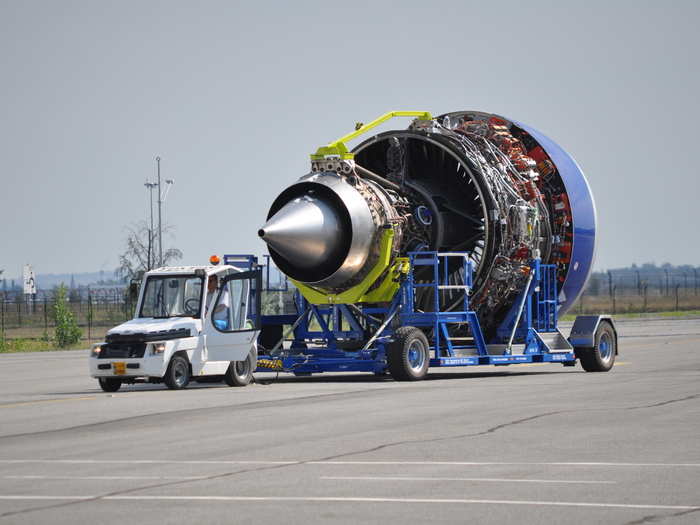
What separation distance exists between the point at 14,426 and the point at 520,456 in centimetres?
729

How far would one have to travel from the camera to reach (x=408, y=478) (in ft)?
37.8

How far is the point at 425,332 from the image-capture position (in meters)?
26.2

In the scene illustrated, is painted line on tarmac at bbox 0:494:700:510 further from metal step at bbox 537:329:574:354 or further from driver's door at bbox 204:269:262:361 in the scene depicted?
metal step at bbox 537:329:574:354

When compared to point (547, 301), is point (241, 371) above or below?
below

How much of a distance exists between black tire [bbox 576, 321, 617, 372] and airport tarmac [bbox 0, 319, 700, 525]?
359 cm

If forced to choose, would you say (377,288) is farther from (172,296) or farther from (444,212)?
(172,296)

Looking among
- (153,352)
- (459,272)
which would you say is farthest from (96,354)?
(459,272)

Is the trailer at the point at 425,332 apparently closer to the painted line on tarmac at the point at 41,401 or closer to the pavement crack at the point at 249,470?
the painted line on tarmac at the point at 41,401

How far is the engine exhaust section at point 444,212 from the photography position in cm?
2492

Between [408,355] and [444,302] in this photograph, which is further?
[444,302]

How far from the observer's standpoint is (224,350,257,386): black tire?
24.3 m

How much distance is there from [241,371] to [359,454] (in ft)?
37.3

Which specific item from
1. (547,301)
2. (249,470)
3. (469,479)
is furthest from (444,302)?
(469,479)

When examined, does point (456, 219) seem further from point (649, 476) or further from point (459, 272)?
point (649, 476)
